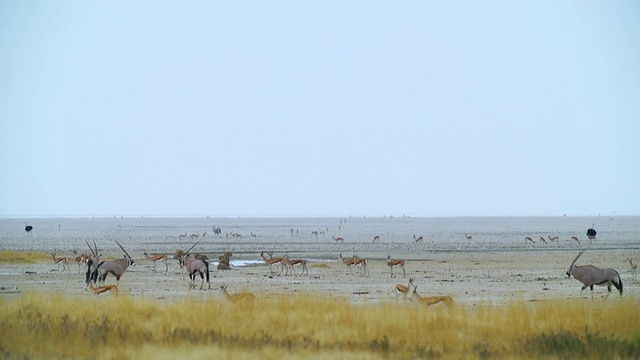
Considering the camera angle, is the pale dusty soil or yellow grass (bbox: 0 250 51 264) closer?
the pale dusty soil

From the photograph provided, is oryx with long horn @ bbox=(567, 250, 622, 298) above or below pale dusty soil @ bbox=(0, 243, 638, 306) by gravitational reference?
above

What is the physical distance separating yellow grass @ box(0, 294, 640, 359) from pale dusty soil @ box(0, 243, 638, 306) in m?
4.21

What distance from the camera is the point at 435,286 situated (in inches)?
1067

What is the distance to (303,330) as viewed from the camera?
15.6 metres

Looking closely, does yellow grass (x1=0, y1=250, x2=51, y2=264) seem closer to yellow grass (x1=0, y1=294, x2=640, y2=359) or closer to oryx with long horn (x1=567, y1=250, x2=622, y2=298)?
yellow grass (x1=0, y1=294, x2=640, y2=359)

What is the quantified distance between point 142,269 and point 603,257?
2359cm

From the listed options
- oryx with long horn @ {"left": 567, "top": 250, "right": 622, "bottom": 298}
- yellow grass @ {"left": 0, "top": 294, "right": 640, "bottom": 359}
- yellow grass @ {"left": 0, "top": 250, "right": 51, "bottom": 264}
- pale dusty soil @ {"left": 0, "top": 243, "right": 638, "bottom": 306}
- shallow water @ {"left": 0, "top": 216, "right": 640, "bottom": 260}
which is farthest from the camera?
shallow water @ {"left": 0, "top": 216, "right": 640, "bottom": 260}

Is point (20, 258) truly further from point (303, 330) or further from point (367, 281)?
point (303, 330)

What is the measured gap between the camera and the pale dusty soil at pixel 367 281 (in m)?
24.2

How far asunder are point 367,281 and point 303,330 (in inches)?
548

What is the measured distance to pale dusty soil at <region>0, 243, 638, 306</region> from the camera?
24.2 meters

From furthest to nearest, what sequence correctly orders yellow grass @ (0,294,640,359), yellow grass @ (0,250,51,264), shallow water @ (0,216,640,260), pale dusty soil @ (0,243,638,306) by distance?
1. shallow water @ (0,216,640,260)
2. yellow grass @ (0,250,51,264)
3. pale dusty soil @ (0,243,638,306)
4. yellow grass @ (0,294,640,359)

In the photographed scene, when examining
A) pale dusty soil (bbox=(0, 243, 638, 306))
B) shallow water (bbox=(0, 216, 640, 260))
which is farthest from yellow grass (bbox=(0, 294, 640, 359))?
shallow water (bbox=(0, 216, 640, 260))

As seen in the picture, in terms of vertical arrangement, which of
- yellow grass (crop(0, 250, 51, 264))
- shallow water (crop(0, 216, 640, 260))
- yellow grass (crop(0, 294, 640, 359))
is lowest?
yellow grass (crop(0, 294, 640, 359))
